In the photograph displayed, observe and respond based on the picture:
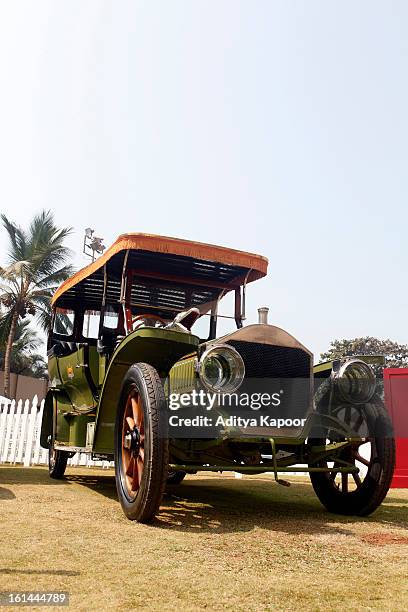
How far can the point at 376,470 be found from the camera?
4.58 metres

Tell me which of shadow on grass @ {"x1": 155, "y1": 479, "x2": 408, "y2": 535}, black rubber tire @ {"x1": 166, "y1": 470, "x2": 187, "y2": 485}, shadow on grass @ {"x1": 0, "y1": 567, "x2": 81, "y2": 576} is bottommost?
shadow on grass @ {"x1": 0, "y1": 567, "x2": 81, "y2": 576}

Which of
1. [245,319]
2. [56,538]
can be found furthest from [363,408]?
[56,538]

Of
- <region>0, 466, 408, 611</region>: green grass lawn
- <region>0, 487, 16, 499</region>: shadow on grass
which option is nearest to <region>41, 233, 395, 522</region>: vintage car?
<region>0, 466, 408, 611</region>: green grass lawn

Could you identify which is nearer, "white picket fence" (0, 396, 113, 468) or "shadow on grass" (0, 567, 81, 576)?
"shadow on grass" (0, 567, 81, 576)

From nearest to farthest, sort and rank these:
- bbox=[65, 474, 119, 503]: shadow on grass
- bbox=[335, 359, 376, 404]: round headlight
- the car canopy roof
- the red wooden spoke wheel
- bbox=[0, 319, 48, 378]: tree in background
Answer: the red wooden spoke wheel → bbox=[335, 359, 376, 404]: round headlight → the car canopy roof → bbox=[65, 474, 119, 503]: shadow on grass → bbox=[0, 319, 48, 378]: tree in background

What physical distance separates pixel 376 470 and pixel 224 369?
1.59 meters

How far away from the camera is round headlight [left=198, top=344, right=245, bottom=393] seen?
4062 millimetres

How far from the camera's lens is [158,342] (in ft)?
15.2

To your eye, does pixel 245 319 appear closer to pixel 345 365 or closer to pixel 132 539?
pixel 345 365

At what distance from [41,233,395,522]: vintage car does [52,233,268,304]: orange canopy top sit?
0.01 meters

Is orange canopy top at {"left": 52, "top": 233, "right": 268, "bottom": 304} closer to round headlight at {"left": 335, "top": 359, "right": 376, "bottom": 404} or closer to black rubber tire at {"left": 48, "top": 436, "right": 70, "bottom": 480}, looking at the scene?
round headlight at {"left": 335, "top": 359, "right": 376, "bottom": 404}

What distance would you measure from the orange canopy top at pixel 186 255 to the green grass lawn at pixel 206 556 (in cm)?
229

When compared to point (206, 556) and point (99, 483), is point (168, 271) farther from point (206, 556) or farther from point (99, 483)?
point (206, 556)

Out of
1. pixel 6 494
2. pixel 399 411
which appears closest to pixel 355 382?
pixel 6 494
